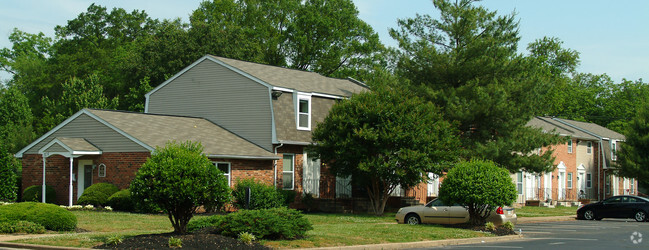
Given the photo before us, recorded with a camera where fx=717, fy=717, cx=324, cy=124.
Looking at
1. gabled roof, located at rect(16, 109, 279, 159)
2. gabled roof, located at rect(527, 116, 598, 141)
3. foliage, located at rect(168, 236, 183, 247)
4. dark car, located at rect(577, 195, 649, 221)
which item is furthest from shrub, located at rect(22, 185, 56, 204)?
gabled roof, located at rect(527, 116, 598, 141)

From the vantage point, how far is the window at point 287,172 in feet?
109

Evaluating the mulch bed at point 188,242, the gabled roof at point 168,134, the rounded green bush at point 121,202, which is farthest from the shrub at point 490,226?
the rounded green bush at point 121,202

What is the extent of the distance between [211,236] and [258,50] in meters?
39.4

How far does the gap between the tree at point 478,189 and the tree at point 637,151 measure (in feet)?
104

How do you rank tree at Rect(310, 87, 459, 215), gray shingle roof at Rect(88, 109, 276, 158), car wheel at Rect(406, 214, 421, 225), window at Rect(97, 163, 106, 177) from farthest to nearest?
window at Rect(97, 163, 106, 177)
gray shingle roof at Rect(88, 109, 276, 158)
tree at Rect(310, 87, 459, 215)
car wheel at Rect(406, 214, 421, 225)

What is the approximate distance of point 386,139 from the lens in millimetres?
28938

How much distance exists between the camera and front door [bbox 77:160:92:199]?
102 feet

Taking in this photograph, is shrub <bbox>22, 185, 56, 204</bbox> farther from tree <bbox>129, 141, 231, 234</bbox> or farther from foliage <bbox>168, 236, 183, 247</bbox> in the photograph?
foliage <bbox>168, 236, 183, 247</bbox>

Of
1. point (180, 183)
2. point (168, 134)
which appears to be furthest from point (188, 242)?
point (168, 134)

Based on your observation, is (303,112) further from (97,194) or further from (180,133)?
(97,194)

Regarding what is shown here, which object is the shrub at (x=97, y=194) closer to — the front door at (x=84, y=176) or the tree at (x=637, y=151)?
the front door at (x=84, y=176)

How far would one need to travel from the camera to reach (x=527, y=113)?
118 feet

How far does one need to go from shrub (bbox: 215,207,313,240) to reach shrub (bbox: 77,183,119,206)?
469 inches

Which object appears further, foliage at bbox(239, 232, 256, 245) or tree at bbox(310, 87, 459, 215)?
tree at bbox(310, 87, 459, 215)
